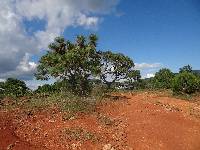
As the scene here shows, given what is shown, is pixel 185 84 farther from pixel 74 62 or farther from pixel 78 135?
pixel 78 135

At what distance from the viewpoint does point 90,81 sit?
1320 inches

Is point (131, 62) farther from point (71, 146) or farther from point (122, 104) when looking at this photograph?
point (71, 146)

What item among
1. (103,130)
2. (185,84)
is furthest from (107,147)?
(185,84)

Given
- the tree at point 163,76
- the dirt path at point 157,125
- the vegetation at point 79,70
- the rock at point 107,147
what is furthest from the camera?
the tree at point 163,76

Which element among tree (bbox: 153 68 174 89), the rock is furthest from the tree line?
tree (bbox: 153 68 174 89)

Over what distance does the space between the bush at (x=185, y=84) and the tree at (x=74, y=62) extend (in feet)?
41.5

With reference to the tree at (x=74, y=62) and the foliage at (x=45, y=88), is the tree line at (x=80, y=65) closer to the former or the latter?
the tree at (x=74, y=62)

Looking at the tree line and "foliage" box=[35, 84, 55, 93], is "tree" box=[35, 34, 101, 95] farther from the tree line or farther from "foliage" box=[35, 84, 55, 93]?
"foliage" box=[35, 84, 55, 93]

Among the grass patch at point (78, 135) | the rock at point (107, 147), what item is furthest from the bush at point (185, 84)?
the rock at point (107, 147)

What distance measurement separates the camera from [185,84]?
4272 cm

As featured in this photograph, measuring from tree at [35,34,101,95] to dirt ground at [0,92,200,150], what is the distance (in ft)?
19.7

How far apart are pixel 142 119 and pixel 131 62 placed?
12.3 metres

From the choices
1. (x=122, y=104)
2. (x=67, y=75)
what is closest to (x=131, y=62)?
(x=67, y=75)

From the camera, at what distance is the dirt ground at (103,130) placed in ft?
61.4
